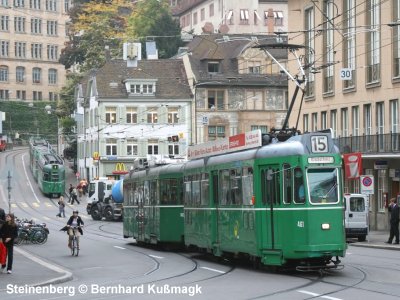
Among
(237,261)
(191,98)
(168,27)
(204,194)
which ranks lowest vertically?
(237,261)

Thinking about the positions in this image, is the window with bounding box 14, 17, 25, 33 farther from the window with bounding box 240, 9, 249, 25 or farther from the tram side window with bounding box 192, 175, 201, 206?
the tram side window with bounding box 192, 175, 201, 206

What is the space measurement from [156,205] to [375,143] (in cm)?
1886

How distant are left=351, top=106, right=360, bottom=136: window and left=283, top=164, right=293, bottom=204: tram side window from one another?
31.6 m

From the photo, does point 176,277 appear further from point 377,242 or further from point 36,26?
point 36,26

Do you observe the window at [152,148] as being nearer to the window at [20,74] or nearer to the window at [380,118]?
the window at [380,118]

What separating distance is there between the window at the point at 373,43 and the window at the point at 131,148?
42538mm

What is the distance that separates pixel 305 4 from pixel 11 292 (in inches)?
1645

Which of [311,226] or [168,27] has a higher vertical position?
[168,27]

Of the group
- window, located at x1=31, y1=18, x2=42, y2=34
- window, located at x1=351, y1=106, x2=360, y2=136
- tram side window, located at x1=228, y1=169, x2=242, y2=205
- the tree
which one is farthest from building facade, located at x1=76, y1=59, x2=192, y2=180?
window, located at x1=31, y1=18, x2=42, y2=34

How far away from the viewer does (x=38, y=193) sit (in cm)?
9356

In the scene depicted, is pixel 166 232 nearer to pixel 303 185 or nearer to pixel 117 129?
pixel 303 185

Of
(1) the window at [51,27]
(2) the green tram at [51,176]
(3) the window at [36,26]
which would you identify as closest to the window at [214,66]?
(2) the green tram at [51,176]

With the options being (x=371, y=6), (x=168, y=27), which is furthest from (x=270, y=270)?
(x=168, y=27)

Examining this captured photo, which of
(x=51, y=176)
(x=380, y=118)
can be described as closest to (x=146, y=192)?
(x=380, y=118)
